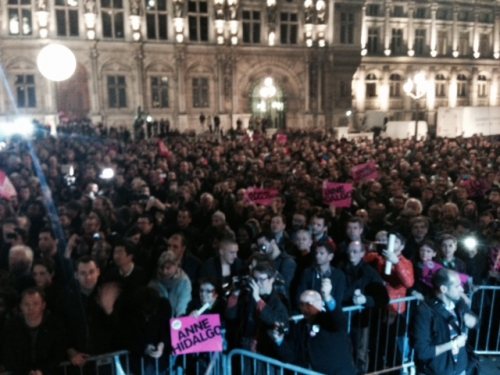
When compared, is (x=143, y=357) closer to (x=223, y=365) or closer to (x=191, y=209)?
(x=223, y=365)

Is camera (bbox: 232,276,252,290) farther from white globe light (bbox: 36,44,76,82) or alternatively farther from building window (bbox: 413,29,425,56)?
building window (bbox: 413,29,425,56)

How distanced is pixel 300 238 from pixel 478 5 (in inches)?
1913

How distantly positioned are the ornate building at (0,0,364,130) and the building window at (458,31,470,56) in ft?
43.2

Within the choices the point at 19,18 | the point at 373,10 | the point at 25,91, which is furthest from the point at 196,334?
the point at 373,10

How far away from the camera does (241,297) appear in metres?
5.11

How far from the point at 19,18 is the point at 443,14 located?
35321mm

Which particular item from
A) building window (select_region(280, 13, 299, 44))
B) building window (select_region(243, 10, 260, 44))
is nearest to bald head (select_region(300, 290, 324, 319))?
building window (select_region(243, 10, 260, 44))

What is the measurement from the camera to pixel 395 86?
4434 cm

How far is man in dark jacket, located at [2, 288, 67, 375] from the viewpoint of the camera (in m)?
4.31

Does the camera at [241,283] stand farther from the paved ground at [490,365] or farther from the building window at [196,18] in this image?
the building window at [196,18]

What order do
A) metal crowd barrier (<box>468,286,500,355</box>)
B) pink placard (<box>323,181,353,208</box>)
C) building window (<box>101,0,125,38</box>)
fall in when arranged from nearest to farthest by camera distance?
metal crowd barrier (<box>468,286,500,355</box>), pink placard (<box>323,181,353,208</box>), building window (<box>101,0,125,38</box>)

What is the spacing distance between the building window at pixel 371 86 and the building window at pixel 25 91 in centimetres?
2652

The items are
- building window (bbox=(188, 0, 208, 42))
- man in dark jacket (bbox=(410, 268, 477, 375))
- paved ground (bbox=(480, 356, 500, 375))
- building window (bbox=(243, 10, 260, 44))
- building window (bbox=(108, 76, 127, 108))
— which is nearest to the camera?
man in dark jacket (bbox=(410, 268, 477, 375))

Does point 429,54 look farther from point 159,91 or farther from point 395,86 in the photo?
point 159,91
